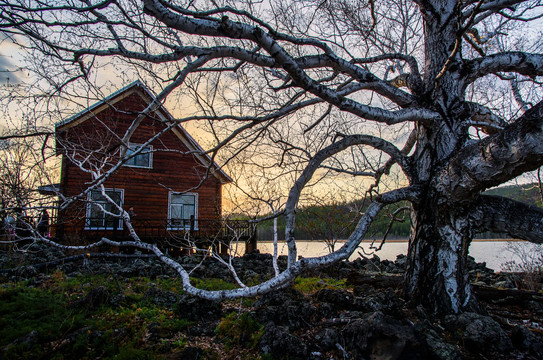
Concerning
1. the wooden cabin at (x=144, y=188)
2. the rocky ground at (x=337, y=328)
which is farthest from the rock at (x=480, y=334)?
the wooden cabin at (x=144, y=188)

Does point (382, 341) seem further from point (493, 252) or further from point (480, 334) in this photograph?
point (493, 252)

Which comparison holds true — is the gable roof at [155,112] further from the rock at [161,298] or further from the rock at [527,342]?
the rock at [527,342]

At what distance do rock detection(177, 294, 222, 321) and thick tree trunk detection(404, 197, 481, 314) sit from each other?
2.78 meters

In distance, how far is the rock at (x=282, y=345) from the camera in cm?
308

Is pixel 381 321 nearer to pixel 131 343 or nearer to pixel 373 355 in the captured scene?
pixel 373 355

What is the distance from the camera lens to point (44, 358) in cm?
310

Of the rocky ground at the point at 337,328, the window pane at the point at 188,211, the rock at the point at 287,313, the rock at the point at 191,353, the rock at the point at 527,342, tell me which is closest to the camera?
the rocky ground at the point at 337,328

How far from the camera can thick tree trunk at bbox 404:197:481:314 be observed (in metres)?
3.82

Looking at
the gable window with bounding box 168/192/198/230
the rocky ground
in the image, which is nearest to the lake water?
the rocky ground

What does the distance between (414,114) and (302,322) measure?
303 centimetres

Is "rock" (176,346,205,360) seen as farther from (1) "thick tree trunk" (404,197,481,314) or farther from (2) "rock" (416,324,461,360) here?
(1) "thick tree trunk" (404,197,481,314)

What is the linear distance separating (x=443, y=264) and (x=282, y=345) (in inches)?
90.1

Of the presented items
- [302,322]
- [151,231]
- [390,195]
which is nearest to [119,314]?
[302,322]

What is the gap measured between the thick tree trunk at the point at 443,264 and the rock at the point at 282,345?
1.87 metres
